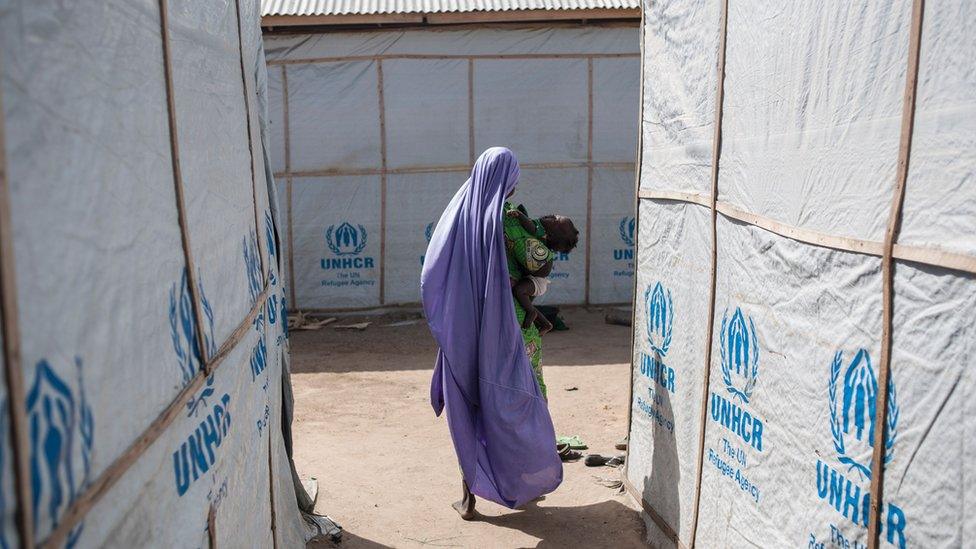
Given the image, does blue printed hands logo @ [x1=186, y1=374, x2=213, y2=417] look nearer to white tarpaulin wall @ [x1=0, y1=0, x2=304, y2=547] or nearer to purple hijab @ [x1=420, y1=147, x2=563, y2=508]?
white tarpaulin wall @ [x1=0, y1=0, x2=304, y2=547]

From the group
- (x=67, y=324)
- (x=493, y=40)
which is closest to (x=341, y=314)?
(x=493, y=40)

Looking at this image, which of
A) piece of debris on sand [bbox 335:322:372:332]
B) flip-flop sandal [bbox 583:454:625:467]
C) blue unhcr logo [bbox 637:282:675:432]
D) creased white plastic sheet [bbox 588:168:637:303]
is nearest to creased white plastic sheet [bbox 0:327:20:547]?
blue unhcr logo [bbox 637:282:675:432]

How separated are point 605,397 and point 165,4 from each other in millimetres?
5064

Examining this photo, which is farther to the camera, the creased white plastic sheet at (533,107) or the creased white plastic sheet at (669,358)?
the creased white plastic sheet at (533,107)

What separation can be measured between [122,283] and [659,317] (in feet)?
9.49

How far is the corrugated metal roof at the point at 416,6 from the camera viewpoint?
8.65m

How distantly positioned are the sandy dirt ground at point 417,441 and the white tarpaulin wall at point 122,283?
1.74m

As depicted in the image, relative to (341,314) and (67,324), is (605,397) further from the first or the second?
(67,324)

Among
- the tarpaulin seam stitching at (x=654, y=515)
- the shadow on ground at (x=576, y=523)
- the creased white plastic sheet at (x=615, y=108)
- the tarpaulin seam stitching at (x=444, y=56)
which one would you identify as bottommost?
the shadow on ground at (x=576, y=523)

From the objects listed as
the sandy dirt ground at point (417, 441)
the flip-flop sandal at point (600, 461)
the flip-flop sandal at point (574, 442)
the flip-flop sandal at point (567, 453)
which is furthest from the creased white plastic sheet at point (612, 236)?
the flip-flop sandal at point (600, 461)

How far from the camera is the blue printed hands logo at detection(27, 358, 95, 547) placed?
113 centimetres

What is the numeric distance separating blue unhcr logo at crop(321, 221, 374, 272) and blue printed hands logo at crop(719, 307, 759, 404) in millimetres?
6435

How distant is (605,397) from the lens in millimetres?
6496

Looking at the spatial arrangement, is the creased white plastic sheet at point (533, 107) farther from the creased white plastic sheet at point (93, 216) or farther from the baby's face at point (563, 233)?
the creased white plastic sheet at point (93, 216)
